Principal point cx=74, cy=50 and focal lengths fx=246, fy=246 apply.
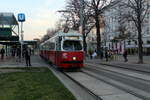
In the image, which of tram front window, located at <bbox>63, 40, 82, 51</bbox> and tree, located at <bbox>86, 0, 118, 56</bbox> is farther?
tree, located at <bbox>86, 0, 118, 56</bbox>

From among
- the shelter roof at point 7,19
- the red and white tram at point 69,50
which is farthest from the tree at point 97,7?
the red and white tram at point 69,50

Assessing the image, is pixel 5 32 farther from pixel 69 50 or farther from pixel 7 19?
pixel 69 50

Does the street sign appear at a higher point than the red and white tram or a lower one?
higher

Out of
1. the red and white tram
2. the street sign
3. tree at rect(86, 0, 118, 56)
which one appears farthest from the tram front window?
tree at rect(86, 0, 118, 56)

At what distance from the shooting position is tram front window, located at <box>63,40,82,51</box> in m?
18.8

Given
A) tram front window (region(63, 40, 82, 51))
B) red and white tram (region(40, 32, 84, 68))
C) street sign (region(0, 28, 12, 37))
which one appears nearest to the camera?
red and white tram (region(40, 32, 84, 68))

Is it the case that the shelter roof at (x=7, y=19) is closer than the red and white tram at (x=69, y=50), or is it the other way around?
the red and white tram at (x=69, y=50)

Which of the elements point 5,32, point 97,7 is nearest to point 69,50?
point 5,32

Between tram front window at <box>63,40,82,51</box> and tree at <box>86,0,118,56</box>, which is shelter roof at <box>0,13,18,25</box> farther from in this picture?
tram front window at <box>63,40,82,51</box>

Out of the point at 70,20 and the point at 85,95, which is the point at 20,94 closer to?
the point at 85,95

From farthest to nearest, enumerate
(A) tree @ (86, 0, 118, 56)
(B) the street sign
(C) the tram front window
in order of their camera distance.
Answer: (A) tree @ (86, 0, 118, 56) → (B) the street sign → (C) the tram front window

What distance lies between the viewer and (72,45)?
19.1 metres

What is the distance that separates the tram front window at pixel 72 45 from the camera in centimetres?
1880

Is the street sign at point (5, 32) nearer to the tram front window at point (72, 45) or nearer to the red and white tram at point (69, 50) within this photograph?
the red and white tram at point (69, 50)
